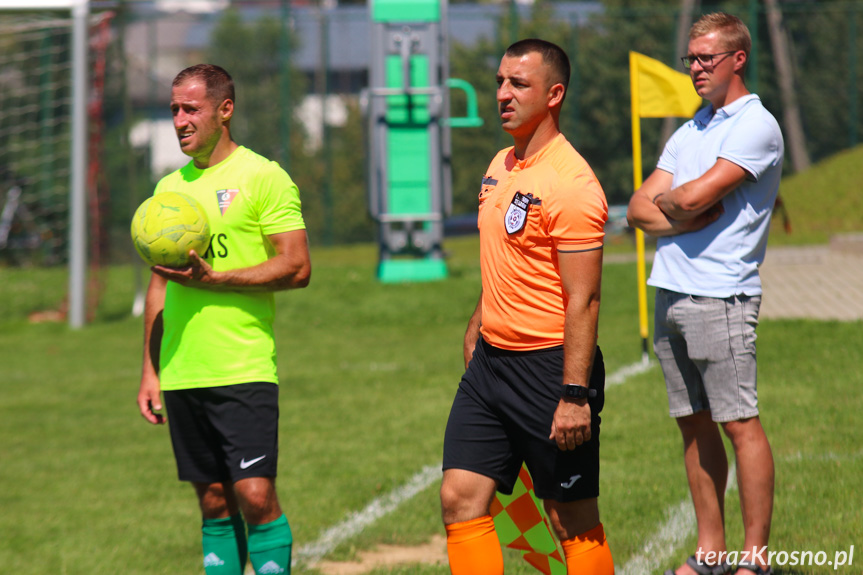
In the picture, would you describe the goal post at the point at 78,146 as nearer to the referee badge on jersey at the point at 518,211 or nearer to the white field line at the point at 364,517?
the white field line at the point at 364,517

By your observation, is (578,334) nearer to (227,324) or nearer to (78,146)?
(227,324)

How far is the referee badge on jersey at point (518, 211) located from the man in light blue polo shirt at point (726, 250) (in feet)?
2.55

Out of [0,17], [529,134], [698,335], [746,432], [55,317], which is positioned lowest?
[55,317]

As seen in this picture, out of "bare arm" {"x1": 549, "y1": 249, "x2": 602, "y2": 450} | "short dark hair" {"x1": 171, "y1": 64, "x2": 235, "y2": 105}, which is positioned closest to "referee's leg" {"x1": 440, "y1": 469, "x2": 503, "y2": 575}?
"bare arm" {"x1": 549, "y1": 249, "x2": 602, "y2": 450}

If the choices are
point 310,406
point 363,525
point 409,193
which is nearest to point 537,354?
point 363,525

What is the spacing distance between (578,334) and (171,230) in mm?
1539

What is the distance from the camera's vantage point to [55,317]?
541 inches

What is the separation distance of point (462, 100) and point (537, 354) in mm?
23684

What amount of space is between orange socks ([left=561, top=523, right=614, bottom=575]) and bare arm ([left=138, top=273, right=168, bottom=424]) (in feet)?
5.57

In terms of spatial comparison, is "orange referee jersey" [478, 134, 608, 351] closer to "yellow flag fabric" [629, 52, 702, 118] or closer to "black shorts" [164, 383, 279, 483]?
"black shorts" [164, 383, 279, 483]

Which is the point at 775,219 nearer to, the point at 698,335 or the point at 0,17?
the point at 0,17

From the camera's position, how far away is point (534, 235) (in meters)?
3.33

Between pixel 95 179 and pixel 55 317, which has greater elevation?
pixel 95 179

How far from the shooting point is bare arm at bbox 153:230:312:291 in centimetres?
366
